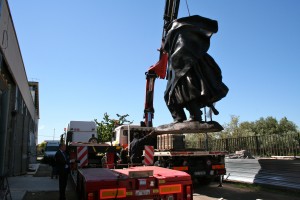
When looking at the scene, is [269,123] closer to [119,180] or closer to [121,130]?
[121,130]

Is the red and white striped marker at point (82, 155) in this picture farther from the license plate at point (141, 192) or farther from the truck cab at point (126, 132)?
the license plate at point (141, 192)

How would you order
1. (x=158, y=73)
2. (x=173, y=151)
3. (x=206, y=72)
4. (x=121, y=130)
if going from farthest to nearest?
(x=158, y=73) → (x=121, y=130) → (x=173, y=151) → (x=206, y=72)

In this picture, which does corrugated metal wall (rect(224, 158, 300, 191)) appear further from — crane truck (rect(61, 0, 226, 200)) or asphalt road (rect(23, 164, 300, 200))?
crane truck (rect(61, 0, 226, 200))

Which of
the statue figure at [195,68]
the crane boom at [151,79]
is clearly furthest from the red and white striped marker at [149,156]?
the crane boom at [151,79]

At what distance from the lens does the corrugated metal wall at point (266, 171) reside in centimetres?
1042

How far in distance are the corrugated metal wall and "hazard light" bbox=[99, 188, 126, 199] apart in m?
7.20

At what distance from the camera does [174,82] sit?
10.1m

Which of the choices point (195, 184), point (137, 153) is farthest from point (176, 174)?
point (195, 184)

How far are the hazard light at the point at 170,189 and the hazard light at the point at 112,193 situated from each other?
30.7 inches

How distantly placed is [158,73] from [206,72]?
5213 mm

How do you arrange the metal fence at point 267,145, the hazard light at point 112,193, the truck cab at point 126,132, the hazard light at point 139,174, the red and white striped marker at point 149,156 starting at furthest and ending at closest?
the truck cab at point 126,132 → the metal fence at point 267,145 → the red and white striped marker at point 149,156 → the hazard light at point 139,174 → the hazard light at point 112,193

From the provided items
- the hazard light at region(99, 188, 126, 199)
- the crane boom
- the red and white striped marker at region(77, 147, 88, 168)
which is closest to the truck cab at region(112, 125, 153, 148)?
the crane boom

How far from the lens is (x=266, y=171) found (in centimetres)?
1160

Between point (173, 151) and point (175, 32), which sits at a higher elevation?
point (175, 32)
